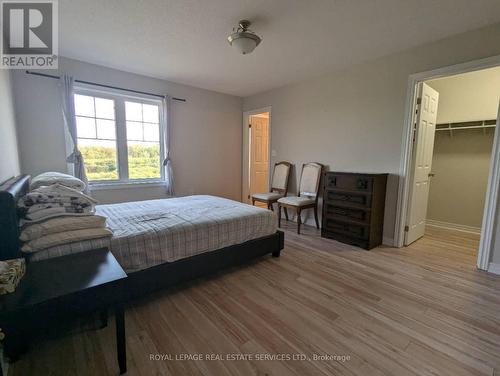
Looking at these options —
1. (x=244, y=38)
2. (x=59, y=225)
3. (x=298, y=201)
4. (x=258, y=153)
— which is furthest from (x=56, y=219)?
(x=258, y=153)

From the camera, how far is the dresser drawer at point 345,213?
2920 mm

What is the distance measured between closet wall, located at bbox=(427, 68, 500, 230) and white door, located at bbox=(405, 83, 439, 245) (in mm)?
873

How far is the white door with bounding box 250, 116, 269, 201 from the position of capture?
5070 mm

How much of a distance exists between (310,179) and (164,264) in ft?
8.76

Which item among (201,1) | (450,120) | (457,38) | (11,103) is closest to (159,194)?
(11,103)

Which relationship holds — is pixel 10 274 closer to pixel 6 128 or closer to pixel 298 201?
pixel 6 128

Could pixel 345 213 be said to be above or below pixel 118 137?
below

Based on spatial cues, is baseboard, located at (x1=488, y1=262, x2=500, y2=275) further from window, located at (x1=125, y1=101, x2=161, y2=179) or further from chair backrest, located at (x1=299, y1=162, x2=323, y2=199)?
window, located at (x1=125, y1=101, x2=161, y2=179)

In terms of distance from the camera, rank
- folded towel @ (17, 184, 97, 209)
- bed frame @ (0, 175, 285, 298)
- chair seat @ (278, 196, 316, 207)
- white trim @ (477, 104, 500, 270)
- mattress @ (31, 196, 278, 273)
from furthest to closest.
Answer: chair seat @ (278, 196, 316, 207) → white trim @ (477, 104, 500, 270) → mattress @ (31, 196, 278, 273) → folded towel @ (17, 184, 97, 209) → bed frame @ (0, 175, 285, 298)

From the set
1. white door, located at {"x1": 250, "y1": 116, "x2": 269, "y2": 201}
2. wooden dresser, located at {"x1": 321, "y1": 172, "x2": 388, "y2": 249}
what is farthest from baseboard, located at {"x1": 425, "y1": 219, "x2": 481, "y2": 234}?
white door, located at {"x1": 250, "y1": 116, "x2": 269, "y2": 201}

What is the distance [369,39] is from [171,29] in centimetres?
210

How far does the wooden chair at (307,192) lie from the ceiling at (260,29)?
4.92ft

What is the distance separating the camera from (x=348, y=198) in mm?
3072

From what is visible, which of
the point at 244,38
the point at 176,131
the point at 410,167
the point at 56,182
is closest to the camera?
the point at 56,182
